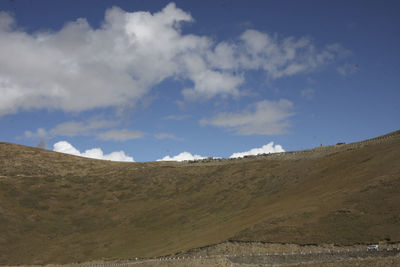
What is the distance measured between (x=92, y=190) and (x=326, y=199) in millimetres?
46942

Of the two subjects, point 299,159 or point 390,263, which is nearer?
point 390,263

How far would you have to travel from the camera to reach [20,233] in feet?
188

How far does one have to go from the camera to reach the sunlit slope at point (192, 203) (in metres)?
37.2

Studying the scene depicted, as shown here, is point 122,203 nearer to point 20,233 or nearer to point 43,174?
point 20,233

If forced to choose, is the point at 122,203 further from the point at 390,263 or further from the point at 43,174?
the point at 390,263

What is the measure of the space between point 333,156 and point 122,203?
35.7 metres

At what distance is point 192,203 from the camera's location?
205 ft

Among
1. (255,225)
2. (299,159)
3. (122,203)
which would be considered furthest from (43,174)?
(255,225)

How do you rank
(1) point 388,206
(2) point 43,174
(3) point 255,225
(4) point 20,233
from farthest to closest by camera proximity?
(2) point 43,174 < (4) point 20,233 < (3) point 255,225 < (1) point 388,206

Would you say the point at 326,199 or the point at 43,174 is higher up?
the point at 43,174

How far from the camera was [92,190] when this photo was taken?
74625mm

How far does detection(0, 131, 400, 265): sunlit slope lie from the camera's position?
122 feet

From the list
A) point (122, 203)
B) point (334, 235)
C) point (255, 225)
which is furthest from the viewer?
point (122, 203)

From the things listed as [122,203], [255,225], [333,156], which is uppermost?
[333,156]
